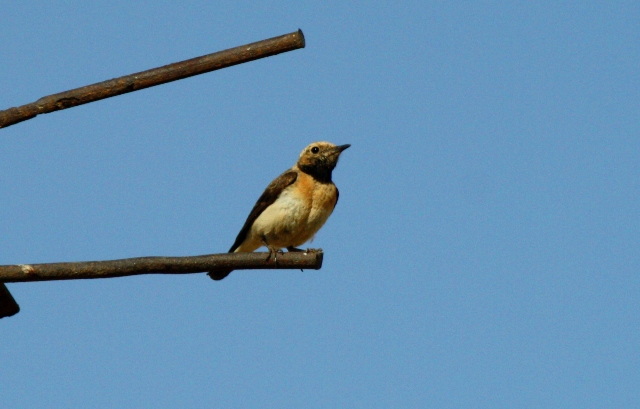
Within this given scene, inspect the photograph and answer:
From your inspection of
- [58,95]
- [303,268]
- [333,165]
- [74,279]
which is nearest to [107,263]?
[74,279]

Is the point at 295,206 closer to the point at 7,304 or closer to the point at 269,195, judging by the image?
the point at 269,195

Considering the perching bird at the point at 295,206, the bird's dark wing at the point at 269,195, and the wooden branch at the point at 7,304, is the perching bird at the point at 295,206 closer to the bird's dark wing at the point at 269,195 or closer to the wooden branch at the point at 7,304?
the bird's dark wing at the point at 269,195

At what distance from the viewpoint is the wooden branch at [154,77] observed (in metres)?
6.75

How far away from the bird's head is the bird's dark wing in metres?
0.21

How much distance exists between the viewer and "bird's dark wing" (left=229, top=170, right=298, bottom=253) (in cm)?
1163

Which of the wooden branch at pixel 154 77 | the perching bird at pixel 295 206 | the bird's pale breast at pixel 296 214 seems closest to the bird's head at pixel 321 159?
the perching bird at pixel 295 206

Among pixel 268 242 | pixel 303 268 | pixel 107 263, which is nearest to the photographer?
pixel 107 263

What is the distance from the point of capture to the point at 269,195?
11.7 metres

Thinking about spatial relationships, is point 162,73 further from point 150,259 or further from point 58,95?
point 150,259

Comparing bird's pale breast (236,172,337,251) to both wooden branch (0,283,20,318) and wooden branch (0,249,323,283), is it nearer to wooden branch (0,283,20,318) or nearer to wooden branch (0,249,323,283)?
wooden branch (0,283,20,318)

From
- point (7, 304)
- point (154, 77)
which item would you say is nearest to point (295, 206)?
point (7, 304)

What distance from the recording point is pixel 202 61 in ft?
22.2

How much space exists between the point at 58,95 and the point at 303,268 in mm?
2430

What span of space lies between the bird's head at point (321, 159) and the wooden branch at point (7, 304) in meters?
5.00
